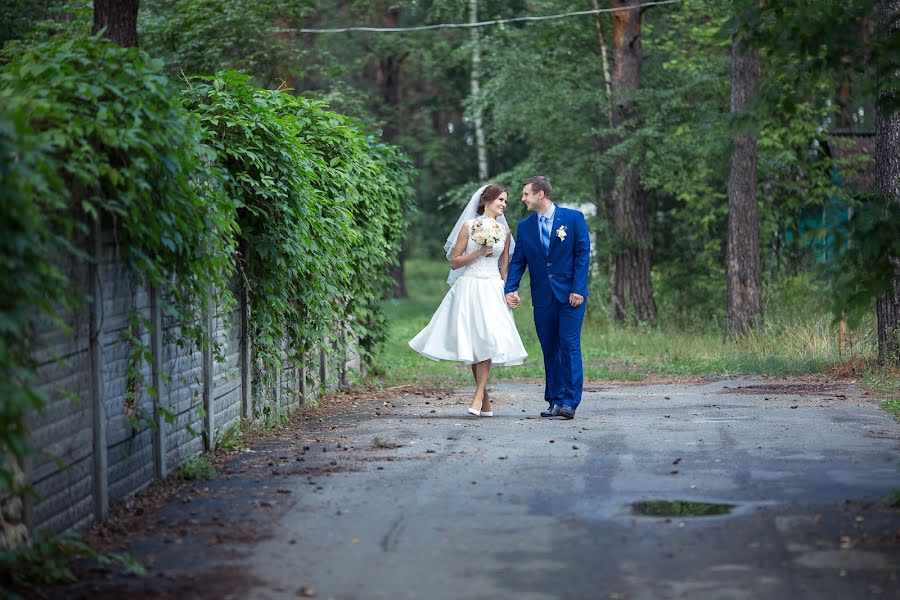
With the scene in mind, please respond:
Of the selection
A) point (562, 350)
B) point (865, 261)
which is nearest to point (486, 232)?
point (562, 350)

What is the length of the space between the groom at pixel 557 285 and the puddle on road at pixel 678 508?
429 cm

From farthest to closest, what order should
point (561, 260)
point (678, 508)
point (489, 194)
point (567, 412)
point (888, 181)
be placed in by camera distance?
point (888, 181)
point (489, 194)
point (561, 260)
point (567, 412)
point (678, 508)

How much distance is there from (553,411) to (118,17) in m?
7.88

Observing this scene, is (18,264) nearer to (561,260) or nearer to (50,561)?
(50,561)

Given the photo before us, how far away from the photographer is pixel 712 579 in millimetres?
5551

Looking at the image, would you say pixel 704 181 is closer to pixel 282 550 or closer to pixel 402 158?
pixel 402 158

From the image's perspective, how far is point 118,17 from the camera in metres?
15.5

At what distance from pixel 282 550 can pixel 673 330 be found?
713 inches

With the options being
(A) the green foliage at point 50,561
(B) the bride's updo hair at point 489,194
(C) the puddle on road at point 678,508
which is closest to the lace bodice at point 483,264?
(B) the bride's updo hair at point 489,194

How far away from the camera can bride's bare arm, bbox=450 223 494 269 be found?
12188 millimetres

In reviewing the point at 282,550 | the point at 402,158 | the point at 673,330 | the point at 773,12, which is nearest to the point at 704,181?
the point at 673,330

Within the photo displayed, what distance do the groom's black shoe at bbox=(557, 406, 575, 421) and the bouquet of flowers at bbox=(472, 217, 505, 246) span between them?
180cm

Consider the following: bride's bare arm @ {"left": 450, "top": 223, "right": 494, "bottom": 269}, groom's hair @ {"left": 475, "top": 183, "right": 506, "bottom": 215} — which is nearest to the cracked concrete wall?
bride's bare arm @ {"left": 450, "top": 223, "right": 494, "bottom": 269}

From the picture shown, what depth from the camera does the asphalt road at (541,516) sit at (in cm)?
554
